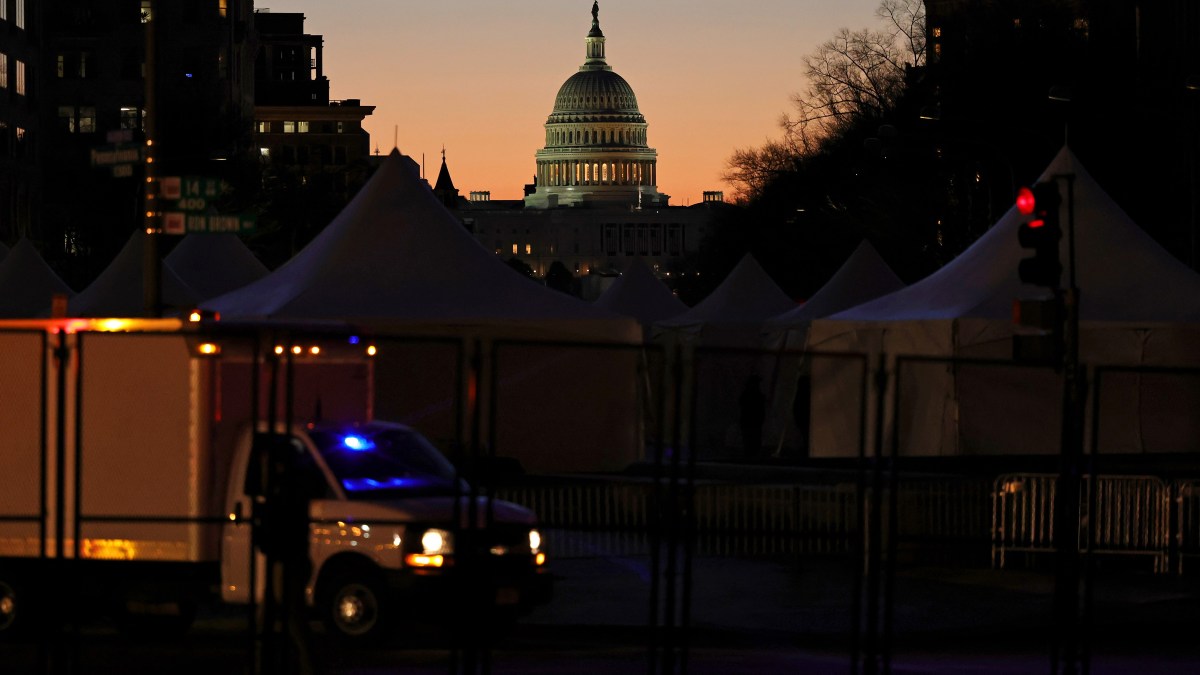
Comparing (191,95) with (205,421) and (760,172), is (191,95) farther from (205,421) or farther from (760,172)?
(205,421)

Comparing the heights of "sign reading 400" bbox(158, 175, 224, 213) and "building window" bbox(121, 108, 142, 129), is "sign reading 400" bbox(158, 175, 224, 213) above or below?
below

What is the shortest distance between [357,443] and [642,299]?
38.6 metres

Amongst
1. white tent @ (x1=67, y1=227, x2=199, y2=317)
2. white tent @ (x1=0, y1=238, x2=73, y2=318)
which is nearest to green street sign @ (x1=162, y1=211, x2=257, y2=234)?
white tent @ (x1=67, y1=227, x2=199, y2=317)

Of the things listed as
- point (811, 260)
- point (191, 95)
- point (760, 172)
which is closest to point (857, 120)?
point (811, 260)

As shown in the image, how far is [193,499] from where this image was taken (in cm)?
1318

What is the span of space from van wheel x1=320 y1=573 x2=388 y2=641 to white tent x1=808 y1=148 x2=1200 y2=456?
425 inches

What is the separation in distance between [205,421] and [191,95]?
189ft

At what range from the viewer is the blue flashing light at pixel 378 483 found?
13.2 meters

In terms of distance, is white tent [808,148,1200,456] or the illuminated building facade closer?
white tent [808,148,1200,456]

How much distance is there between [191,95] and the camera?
69.3m

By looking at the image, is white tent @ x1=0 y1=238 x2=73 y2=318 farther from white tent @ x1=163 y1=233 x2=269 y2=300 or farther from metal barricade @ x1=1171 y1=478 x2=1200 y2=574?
metal barricade @ x1=1171 y1=478 x2=1200 y2=574

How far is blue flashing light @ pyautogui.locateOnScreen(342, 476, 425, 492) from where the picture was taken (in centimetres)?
1323

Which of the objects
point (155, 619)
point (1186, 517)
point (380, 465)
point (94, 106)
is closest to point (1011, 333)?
point (1186, 517)

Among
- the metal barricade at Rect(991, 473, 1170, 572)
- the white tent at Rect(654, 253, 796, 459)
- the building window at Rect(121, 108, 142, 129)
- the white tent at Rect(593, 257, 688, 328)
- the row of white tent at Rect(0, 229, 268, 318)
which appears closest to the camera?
the metal barricade at Rect(991, 473, 1170, 572)
